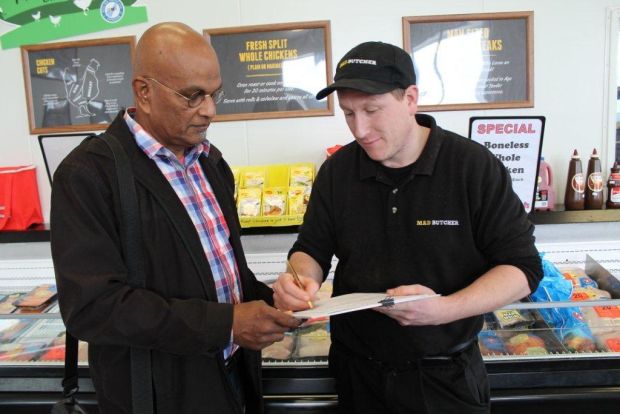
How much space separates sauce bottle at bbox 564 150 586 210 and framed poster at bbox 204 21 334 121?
Answer: 5.47ft

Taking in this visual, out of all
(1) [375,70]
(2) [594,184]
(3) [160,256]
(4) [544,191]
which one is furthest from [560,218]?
(3) [160,256]

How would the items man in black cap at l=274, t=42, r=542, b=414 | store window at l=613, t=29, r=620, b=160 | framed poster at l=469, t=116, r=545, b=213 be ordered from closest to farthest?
man in black cap at l=274, t=42, r=542, b=414, framed poster at l=469, t=116, r=545, b=213, store window at l=613, t=29, r=620, b=160

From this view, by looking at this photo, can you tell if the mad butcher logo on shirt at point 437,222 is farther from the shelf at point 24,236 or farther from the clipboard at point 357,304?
the shelf at point 24,236

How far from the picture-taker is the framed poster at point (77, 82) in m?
3.59

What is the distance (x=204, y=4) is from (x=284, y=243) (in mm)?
1783

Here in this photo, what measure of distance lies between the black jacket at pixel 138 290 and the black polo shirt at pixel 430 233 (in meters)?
0.48

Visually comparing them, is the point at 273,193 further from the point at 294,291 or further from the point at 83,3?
the point at 83,3

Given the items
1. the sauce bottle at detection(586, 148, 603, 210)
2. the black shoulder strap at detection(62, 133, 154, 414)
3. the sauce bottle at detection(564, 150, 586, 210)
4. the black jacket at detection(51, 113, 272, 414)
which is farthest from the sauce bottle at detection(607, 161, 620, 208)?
the black shoulder strap at detection(62, 133, 154, 414)

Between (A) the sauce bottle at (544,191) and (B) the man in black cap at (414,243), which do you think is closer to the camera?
(B) the man in black cap at (414,243)

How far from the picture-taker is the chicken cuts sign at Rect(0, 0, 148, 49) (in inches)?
139

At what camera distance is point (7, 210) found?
352cm

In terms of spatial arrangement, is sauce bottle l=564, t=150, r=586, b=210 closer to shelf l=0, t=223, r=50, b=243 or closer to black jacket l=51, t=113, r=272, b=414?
black jacket l=51, t=113, r=272, b=414

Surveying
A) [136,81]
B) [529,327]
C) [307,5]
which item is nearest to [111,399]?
[136,81]

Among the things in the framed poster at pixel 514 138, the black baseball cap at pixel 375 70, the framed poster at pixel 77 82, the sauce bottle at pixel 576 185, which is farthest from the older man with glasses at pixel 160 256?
the sauce bottle at pixel 576 185
